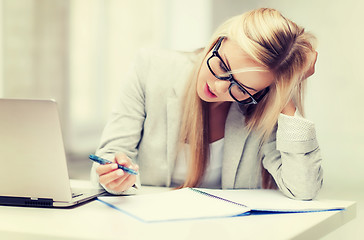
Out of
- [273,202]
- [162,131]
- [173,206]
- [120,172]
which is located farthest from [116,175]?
[162,131]

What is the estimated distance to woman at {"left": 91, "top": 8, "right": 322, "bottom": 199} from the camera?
1.15 meters

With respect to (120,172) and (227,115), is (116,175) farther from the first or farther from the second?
(227,115)

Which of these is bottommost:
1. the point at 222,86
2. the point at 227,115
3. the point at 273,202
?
the point at 273,202

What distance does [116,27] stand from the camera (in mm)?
3426

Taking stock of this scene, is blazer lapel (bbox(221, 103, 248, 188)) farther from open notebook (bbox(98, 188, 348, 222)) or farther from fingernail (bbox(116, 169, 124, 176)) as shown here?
fingernail (bbox(116, 169, 124, 176))

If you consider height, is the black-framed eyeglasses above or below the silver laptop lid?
above

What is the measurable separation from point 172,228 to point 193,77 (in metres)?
0.65

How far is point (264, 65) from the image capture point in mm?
1139

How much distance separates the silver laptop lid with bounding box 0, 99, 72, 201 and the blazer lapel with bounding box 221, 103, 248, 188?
1.87 ft

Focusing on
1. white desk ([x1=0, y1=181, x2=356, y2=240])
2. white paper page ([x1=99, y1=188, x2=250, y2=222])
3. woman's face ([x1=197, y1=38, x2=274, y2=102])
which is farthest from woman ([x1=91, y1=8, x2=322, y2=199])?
white desk ([x1=0, y1=181, x2=356, y2=240])

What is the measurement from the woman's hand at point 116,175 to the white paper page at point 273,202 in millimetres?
201

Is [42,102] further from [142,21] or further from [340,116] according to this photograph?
[142,21]

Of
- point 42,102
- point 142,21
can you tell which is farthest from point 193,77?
point 142,21

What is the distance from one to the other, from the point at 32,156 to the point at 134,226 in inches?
9.7
